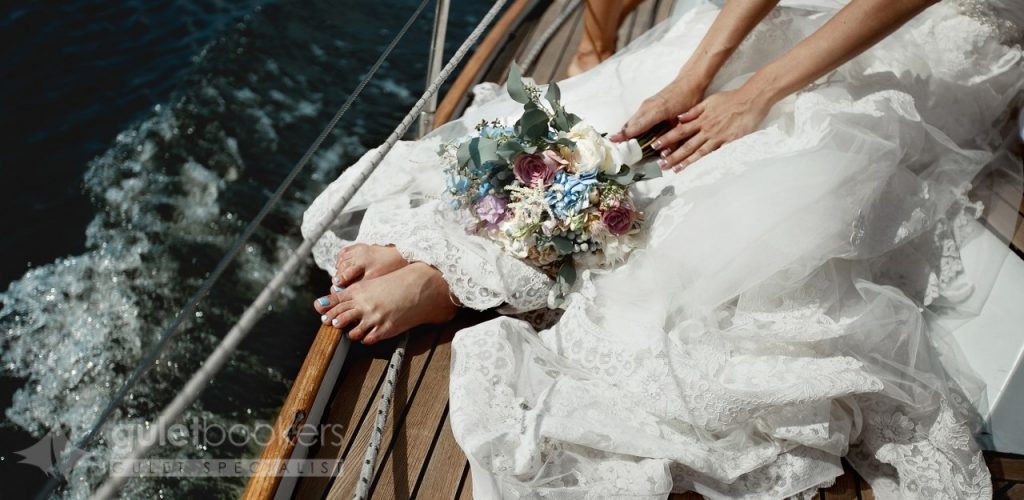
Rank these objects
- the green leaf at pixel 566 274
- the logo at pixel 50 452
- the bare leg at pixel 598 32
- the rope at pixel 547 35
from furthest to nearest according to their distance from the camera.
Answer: the rope at pixel 547 35
the bare leg at pixel 598 32
the logo at pixel 50 452
the green leaf at pixel 566 274

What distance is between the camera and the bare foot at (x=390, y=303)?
1.65m

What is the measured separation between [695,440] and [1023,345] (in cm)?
76

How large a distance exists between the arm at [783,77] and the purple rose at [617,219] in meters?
0.22

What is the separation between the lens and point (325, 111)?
3.20 metres

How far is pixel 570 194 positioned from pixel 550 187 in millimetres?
47

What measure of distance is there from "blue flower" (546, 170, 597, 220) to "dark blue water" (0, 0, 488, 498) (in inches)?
34.6

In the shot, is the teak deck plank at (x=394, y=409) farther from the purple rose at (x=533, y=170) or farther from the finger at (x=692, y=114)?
the finger at (x=692, y=114)

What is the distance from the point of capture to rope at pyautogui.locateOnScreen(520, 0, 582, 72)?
269 centimetres

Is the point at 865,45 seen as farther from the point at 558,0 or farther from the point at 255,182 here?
the point at 255,182

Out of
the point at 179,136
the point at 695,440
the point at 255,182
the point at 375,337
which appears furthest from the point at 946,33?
the point at 179,136

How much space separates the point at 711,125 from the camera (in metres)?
1.77

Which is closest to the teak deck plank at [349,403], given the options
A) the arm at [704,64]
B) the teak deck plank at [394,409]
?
the teak deck plank at [394,409]

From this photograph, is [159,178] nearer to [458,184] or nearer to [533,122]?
[458,184]

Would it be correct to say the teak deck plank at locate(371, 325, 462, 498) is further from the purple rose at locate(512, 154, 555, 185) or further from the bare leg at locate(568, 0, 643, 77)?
the bare leg at locate(568, 0, 643, 77)
